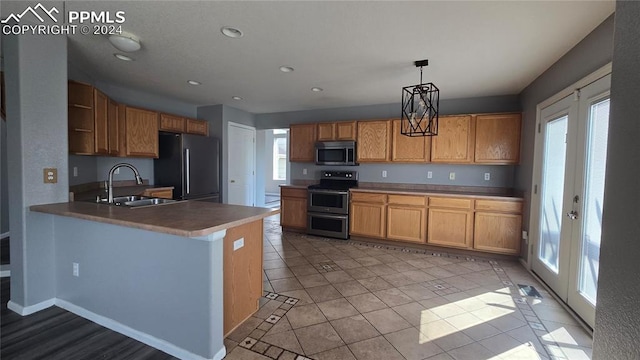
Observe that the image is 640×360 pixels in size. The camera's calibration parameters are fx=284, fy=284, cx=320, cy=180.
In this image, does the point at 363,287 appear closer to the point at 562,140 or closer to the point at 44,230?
the point at 562,140

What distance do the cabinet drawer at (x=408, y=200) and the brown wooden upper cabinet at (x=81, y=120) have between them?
12.7ft

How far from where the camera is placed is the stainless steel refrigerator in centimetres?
438

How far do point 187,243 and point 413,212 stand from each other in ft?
10.8

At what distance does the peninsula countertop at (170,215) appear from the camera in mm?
1627

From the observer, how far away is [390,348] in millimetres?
1923

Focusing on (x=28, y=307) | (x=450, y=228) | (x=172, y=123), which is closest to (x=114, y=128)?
(x=172, y=123)

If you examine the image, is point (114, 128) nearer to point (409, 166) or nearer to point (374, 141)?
point (374, 141)

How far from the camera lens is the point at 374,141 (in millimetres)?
4664

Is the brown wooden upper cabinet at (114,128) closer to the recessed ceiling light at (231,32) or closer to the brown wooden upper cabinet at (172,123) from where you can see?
the brown wooden upper cabinet at (172,123)

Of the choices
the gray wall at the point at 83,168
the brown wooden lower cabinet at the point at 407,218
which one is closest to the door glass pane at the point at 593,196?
the brown wooden lower cabinet at the point at 407,218

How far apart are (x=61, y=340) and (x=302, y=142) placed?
13.2 feet

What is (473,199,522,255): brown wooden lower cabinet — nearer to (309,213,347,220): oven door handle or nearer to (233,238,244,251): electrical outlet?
(309,213,347,220): oven door handle

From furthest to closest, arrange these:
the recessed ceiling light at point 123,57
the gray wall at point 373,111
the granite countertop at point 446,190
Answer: the gray wall at point 373,111, the granite countertop at point 446,190, the recessed ceiling light at point 123,57

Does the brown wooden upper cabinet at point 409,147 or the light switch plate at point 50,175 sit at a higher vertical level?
the brown wooden upper cabinet at point 409,147
